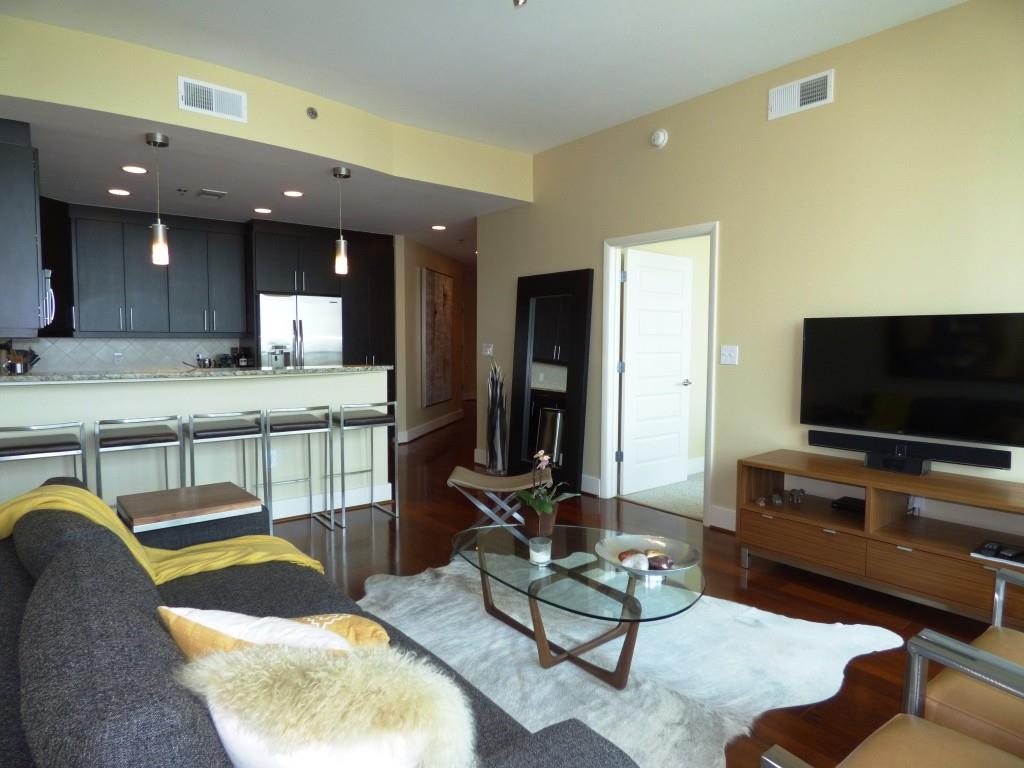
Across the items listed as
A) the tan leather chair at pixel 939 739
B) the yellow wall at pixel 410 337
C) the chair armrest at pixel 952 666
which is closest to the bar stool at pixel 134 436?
the tan leather chair at pixel 939 739

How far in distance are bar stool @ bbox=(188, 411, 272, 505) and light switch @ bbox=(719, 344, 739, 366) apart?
3155mm

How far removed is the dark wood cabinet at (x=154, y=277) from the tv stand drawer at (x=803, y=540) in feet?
18.9

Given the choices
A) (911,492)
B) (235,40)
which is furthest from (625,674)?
(235,40)

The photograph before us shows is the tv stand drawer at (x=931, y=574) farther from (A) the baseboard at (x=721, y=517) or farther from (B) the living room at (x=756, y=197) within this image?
(A) the baseboard at (x=721, y=517)

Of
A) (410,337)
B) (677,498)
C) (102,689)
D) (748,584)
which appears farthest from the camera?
(410,337)

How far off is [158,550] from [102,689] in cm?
199

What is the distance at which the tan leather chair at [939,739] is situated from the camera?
4.35 feet

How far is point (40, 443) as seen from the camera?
3.31 meters

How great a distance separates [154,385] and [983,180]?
4.94 meters

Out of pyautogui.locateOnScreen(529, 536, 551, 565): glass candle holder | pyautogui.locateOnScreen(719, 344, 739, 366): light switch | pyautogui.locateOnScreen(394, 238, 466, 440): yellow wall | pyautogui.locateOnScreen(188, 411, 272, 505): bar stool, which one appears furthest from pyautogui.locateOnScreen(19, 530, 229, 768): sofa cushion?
pyautogui.locateOnScreen(394, 238, 466, 440): yellow wall

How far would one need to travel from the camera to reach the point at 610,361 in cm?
511

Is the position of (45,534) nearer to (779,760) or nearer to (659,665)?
(779,760)

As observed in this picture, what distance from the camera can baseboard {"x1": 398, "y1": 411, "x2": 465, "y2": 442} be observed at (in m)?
8.13

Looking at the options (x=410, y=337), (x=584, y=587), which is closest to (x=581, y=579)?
(x=584, y=587)
